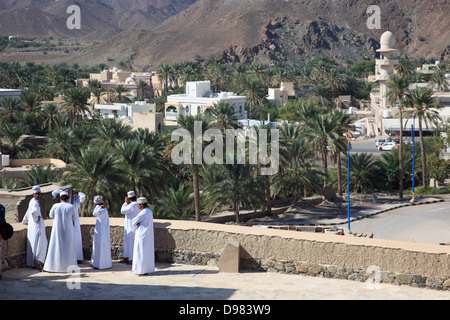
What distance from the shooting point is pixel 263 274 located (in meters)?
8.37

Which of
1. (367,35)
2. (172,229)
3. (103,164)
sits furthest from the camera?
Result: (367,35)

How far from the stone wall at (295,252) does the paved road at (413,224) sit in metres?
18.6

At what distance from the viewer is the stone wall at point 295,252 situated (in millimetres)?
7672

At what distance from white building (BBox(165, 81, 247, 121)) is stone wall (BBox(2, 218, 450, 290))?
51.6 m

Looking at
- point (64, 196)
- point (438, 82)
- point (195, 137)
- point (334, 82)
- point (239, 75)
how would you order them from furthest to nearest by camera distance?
point (239, 75) → point (334, 82) → point (438, 82) → point (195, 137) → point (64, 196)

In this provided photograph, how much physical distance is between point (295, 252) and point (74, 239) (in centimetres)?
289

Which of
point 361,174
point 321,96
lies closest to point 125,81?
point 321,96

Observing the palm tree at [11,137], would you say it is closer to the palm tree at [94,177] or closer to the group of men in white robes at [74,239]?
the palm tree at [94,177]

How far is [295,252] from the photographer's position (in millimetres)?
8336

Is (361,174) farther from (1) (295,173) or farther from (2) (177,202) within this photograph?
(2) (177,202)

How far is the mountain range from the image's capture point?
6161 inches
